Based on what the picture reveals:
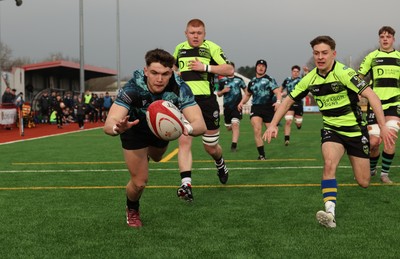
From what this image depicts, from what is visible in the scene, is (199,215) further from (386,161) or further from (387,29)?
(387,29)

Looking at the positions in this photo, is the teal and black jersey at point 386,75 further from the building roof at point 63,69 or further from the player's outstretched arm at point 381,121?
the building roof at point 63,69

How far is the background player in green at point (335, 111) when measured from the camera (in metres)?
5.59

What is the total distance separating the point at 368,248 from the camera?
14.8 feet

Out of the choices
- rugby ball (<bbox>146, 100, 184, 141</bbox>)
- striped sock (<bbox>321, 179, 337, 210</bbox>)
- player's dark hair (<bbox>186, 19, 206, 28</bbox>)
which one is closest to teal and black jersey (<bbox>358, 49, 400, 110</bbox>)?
player's dark hair (<bbox>186, 19, 206, 28</bbox>)

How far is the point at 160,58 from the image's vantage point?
489 centimetres

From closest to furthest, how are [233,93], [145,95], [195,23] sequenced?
[145,95] < [195,23] < [233,93]

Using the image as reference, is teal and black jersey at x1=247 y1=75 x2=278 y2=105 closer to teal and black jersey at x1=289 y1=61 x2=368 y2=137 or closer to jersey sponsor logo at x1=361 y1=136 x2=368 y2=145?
teal and black jersey at x1=289 y1=61 x2=368 y2=137

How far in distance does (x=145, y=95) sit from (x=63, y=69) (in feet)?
131

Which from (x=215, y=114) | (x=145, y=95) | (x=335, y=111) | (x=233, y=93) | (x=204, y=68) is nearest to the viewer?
(x=145, y=95)

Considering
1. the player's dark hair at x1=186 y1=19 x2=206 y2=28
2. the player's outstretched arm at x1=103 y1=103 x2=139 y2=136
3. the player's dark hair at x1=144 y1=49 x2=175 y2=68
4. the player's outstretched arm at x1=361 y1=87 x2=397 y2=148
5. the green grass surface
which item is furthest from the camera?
the player's dark hair at x1=186 y1=19 x2=206 y2=28

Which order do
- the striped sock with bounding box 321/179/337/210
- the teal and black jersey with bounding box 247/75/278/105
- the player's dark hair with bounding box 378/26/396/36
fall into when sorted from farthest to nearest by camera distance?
the teal and black jersey with bounding box 247/75/278/105 < the player's dark hair with bounding box 378/26/396/36 < the striped sock with bounding box 321/179/337/210

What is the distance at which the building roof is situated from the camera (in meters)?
39.3

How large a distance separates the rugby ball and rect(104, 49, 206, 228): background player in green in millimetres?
168

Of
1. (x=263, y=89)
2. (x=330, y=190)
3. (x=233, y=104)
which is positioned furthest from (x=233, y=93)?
(x=330, y=190)
